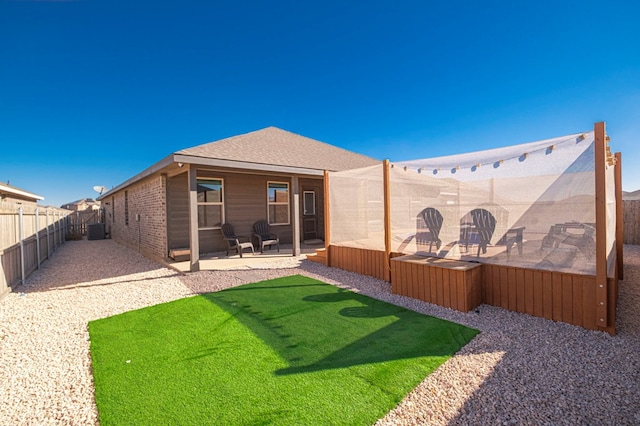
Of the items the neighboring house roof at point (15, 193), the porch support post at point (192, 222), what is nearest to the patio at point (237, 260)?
the porch support post at point (192, 222)

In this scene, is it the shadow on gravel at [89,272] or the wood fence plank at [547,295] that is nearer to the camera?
the wood fence plank at [547,295]

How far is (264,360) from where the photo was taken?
253 centimetres

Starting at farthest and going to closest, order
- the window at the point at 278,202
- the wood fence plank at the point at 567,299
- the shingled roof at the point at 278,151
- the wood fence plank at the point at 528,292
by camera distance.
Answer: the window at the point at 278,202
the shingled roof at the point at 278,151
the wood fence plank at the point at 528,292
the wood fence plank at the point at 567,299

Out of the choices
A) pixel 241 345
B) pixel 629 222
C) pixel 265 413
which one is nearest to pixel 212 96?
pixel 241 345

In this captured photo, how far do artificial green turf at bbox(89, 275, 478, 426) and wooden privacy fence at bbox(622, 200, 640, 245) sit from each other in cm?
1093

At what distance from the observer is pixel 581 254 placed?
3.00 metres

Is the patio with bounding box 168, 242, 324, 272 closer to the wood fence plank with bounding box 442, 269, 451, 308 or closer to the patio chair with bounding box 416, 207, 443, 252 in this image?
the patio chair with bounding box 416, 207, 443, 252

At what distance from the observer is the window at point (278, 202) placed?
31.1 feet

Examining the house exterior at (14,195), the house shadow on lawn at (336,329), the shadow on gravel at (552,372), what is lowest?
the house shadow on lawn at (336,329)

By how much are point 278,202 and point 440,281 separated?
6.80 metres

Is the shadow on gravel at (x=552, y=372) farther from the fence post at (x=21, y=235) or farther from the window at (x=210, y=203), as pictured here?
the fence post at (x=21, y=235)

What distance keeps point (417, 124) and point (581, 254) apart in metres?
12.5

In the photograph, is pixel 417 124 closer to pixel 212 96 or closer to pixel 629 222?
pixel 629 222

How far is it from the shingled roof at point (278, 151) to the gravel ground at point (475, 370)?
12.4ft
